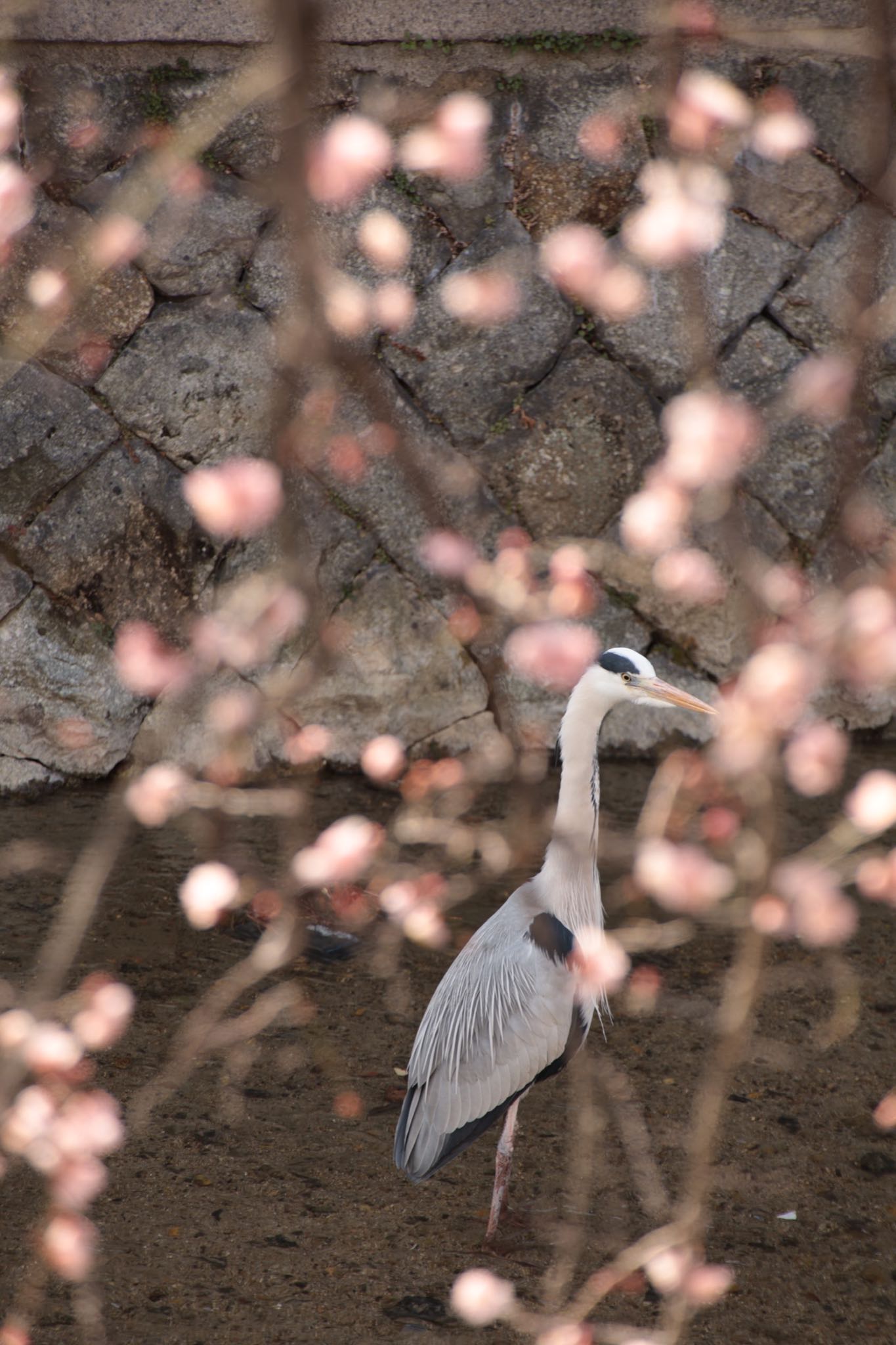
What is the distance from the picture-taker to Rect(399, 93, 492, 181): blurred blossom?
148 inches

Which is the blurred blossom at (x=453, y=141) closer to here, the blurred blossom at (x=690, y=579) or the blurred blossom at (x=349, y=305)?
the blurred blossom at (x=349, y=305)

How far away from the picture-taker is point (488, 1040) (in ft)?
7.18

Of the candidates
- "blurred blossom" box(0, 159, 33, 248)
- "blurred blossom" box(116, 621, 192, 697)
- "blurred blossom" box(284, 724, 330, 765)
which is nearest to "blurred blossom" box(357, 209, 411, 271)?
"blurred blossom" box(0, 159, 33, 248)

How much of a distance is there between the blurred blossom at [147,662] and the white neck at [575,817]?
1.81m

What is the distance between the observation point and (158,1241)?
2.11 meters

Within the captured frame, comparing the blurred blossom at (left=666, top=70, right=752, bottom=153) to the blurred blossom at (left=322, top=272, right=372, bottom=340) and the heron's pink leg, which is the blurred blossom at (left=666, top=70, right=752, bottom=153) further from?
the heron's pink leg

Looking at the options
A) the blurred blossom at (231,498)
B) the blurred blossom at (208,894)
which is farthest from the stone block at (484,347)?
the blurred blossom at (208,894)

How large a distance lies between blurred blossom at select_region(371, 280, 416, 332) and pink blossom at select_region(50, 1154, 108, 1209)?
8.34ft

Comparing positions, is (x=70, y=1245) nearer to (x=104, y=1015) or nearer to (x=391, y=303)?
(x=104, y=1015)

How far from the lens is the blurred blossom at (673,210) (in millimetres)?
3828

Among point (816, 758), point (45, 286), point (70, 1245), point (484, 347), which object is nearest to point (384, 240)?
point (484, 347)

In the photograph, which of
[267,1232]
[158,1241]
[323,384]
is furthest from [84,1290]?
[323,384]

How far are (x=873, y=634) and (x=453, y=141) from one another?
207cm

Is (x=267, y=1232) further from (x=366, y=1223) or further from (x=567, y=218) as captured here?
(x=567, y=218)
